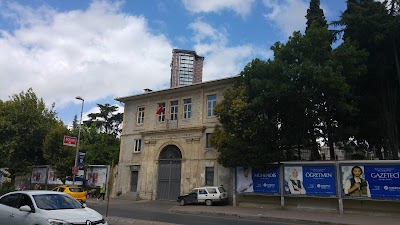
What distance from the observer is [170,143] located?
3156cm

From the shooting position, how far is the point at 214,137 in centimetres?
2695

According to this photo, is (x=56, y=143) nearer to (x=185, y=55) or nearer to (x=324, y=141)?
(x=185, y=55)

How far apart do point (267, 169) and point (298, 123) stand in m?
3.88

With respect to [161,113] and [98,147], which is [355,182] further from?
[98,147]

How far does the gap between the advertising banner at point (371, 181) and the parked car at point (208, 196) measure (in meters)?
8.81

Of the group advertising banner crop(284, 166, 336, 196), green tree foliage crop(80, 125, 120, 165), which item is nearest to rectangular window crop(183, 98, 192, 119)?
advertising banner crop(284, 166, 336, 196)

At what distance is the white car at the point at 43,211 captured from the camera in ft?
26.4

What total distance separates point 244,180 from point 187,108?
943cm

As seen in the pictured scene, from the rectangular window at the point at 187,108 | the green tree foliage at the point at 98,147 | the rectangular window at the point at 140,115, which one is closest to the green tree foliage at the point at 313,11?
the rectangular window at the point at 187,108

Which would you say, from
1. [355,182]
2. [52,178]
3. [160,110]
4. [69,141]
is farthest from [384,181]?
[52,178]

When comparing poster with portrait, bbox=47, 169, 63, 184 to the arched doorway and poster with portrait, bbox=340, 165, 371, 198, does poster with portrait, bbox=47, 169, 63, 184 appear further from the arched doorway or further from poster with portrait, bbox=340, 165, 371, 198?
poster with portrait, bbox=340, 165, 371, 198

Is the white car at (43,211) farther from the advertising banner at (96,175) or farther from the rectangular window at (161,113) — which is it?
the advertising banner at (96,175)

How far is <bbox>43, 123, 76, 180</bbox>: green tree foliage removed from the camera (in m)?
37.3

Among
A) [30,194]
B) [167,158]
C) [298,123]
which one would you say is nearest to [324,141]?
[298,123]
